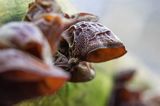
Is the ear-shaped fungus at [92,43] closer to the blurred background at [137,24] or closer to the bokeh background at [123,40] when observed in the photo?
the bokeh background at [123,40]

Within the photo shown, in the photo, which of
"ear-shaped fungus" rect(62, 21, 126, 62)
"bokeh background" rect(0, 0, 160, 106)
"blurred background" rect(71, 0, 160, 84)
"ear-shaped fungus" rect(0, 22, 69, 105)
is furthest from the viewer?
"blurred background" rect(71, 0, 160, 84)

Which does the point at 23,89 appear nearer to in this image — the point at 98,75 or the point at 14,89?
the point at 14,89

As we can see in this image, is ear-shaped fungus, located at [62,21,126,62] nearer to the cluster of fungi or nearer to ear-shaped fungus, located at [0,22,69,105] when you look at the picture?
the cluster of fungi

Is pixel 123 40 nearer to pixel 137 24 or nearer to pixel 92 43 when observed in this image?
pixel 137 24

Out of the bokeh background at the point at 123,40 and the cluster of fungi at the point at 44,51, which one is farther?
the bokeh background at the point at 123,40

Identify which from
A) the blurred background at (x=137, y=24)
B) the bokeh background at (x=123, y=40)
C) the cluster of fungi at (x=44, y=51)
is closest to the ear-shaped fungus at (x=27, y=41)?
the cluster of fungi at (x=44, y=51)

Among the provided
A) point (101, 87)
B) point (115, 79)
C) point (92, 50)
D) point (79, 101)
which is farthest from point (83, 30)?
point (115, 79)

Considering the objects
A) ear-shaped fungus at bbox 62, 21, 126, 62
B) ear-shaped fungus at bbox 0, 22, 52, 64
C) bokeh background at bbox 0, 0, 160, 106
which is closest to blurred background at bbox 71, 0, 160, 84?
bokeh background at bbox 0, 0, 160, 106

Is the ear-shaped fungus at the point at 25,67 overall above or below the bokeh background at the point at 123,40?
above

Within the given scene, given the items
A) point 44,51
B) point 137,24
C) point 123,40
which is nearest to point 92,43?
point 44,51
